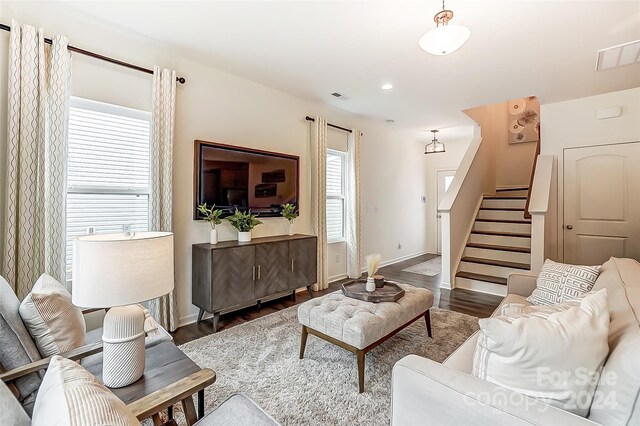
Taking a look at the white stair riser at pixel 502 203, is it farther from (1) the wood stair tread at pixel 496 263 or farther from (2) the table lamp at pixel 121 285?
(2) the table lamp at pixel 121 285

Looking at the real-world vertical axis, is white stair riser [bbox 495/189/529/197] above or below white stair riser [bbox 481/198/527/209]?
above

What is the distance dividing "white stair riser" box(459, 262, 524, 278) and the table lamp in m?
4.40

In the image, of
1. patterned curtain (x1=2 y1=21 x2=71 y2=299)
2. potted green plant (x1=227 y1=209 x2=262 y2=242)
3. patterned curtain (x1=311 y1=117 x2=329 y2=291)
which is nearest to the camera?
patterned curtain (x1=2 y1=21 x2=71 y2=299)

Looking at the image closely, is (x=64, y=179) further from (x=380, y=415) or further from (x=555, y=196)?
(x=555, y=196)

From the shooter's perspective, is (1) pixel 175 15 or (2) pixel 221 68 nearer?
(1) pixel 175 15

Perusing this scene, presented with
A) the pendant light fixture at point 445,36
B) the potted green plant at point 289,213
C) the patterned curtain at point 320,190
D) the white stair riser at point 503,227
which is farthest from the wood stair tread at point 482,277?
the pendant light fixture at point 445,36

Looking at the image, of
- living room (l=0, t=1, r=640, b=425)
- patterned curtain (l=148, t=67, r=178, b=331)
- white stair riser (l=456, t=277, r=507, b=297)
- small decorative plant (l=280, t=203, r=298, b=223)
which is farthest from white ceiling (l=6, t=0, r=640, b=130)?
white stair riser (l=456, t=277, r=507, b=297)

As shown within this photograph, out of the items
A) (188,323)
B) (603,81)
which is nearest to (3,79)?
(188,323)

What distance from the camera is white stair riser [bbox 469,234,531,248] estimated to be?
14.7ft

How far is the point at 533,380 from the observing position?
0.95 metres

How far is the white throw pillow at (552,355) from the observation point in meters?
0.93

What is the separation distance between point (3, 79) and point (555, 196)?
631 cm

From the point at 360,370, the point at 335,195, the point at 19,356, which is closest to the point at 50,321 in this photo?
the point at 19,356

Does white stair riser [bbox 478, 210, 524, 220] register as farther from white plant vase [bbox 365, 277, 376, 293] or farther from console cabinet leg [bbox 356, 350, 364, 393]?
console cabinet leg [bbox 356, 350, 364, 393]
